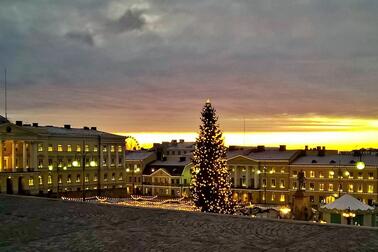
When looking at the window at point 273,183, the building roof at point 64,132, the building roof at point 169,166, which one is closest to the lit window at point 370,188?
the window at point 273,183

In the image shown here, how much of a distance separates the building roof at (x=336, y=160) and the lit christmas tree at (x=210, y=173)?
165ft

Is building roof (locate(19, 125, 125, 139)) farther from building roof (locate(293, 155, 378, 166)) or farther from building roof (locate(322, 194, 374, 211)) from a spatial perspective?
building roof (locate(322, 194, 374, 211))

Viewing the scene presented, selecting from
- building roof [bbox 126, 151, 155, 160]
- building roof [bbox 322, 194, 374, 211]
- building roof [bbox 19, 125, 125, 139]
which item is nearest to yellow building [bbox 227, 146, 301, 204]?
building roof [bbox 126, 151, 155, 160]

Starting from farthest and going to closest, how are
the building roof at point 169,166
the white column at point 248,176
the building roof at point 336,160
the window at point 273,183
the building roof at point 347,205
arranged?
the building roof at point 169,166
the white column at point 248,176
the window at point 273,183
the building roof at point 336,160
the building roof at point 347,205

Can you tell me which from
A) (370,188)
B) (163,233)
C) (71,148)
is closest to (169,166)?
(71,148)

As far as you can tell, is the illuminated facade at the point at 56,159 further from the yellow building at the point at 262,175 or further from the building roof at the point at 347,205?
the building roof at the point at 347,205

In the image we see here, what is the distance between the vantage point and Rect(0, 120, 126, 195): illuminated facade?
88562 millimetres

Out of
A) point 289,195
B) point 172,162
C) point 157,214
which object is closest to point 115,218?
point 157,214

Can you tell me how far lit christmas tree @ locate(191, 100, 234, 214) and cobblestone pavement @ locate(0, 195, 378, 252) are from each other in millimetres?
26819

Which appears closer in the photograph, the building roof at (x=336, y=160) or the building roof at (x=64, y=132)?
the building roof at (x=336, y=160)

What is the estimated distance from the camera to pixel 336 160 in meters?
92.9

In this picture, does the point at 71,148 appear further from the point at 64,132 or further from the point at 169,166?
the point at 169,166

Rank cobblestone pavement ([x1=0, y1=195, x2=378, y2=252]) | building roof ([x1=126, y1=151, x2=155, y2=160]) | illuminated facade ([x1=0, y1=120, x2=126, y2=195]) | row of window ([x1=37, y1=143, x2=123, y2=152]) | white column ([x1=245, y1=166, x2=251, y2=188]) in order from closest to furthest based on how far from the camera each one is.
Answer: cobblestone pavement ([x1=0, y1=195, x2=378, y2=252])
illuminated facade ([x1=0, y1=120, x2=126, y2=195])
row of window ([x1=37, y1=143, x2=123, y2=152])
white column ([x1=245, y1=166, x2=251, y2=188])
building roof ([x1=126, y1=151, x2=155, y2=160])

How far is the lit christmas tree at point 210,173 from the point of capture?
45.0m
